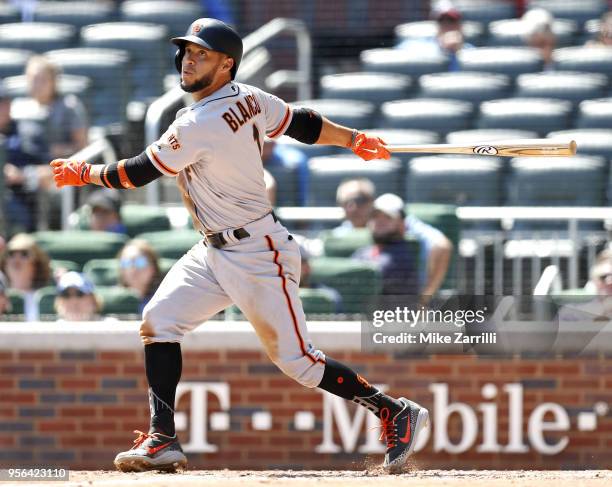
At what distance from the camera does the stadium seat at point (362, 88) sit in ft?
26.6

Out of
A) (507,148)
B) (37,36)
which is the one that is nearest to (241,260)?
(507,148)

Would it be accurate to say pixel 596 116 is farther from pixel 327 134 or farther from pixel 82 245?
pixel 82 245

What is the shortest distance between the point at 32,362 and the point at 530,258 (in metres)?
2.57

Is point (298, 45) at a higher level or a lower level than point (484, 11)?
lower

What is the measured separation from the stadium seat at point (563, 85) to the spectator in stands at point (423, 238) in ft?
5.50

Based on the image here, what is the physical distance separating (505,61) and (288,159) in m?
1.83

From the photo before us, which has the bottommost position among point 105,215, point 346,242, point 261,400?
point 261,400

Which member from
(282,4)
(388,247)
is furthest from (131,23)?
(388,247)

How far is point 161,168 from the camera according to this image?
4434mm

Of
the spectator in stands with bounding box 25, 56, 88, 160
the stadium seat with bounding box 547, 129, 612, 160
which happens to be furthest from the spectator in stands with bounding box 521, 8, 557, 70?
the spectator in stands with bounding box 25, 56, 88, 160

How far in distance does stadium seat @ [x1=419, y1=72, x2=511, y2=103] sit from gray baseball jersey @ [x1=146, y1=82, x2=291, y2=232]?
3.49 m

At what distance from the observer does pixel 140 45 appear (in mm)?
8586

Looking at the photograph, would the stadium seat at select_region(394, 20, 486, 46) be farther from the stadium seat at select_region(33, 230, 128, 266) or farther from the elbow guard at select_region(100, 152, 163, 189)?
the elbow guard at select_region(100, 152, 163, 189)

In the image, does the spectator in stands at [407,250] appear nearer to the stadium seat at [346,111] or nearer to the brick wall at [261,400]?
the brick wall at [261,400]
